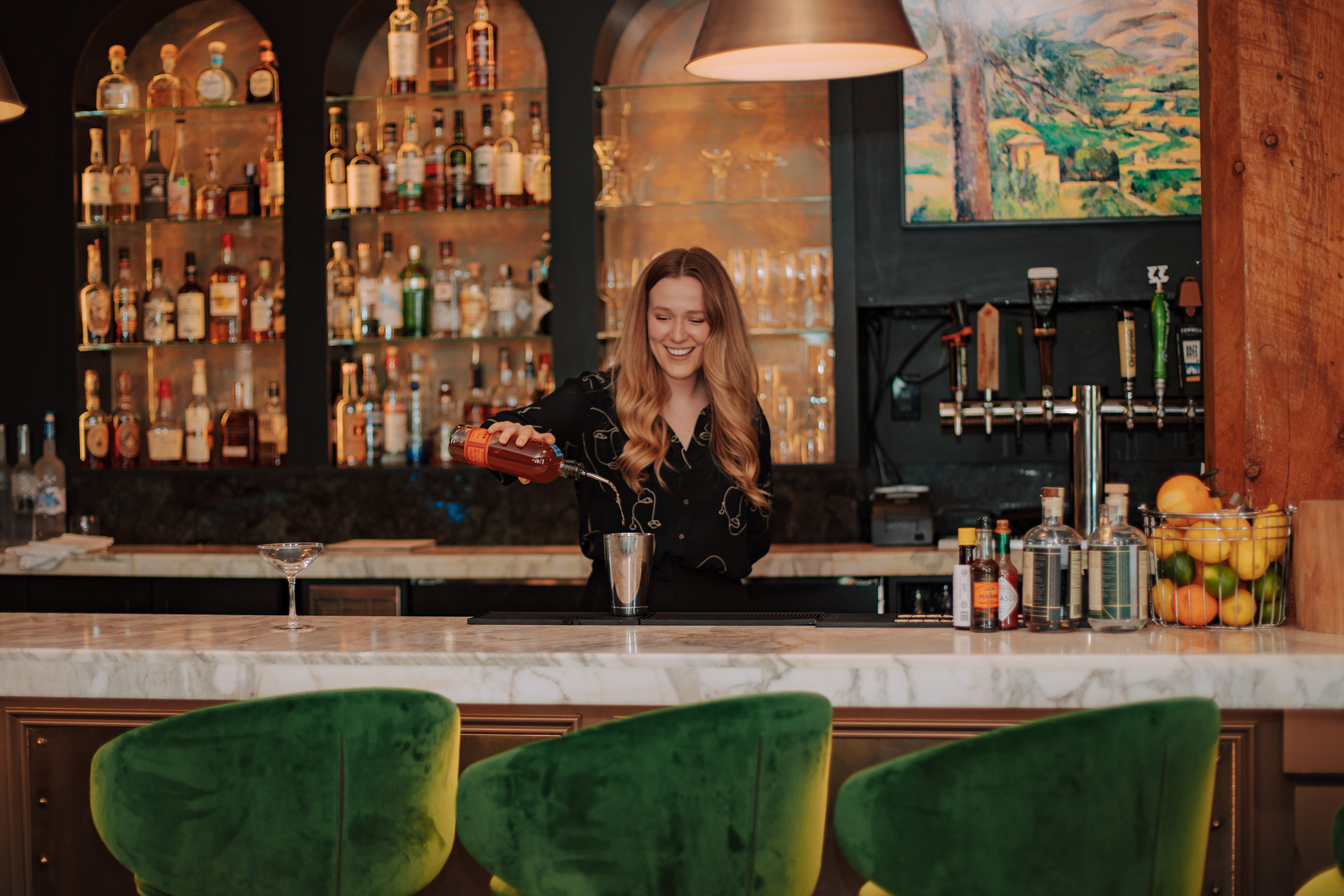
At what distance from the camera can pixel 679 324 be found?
251cm

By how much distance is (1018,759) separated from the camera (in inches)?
47.9

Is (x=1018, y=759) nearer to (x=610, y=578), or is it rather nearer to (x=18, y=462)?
(x=610, y=578)

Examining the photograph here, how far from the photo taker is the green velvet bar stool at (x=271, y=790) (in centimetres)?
139

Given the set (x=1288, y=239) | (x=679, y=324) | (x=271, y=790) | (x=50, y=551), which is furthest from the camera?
(x=50, y=551)

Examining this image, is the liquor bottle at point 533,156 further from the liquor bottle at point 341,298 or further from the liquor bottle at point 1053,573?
the liquor bottle at point 1053,573

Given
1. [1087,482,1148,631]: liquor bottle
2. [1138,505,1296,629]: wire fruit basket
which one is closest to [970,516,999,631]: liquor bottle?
[1087,482,1148,631]: liquor bottle

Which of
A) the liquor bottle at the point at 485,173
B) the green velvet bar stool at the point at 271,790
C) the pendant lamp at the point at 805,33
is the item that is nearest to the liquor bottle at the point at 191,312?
the liquor bottle at the point at 485,173

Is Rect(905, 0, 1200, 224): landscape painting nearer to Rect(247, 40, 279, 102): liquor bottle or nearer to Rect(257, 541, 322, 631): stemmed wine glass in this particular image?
Rect(247, 40, 279, 102): liquor bottle

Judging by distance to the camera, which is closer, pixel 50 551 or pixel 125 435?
pixel 50 551

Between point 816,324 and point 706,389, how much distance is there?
1.17 meters

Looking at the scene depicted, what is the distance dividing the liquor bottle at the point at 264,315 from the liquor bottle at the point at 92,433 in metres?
0.53

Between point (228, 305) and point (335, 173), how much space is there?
540mm

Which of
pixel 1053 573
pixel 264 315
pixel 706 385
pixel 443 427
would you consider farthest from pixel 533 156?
pixel 1053 573

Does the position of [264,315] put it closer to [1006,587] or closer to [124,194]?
[124,194]
